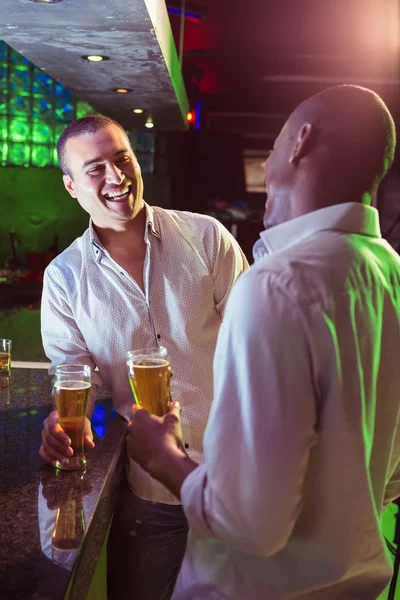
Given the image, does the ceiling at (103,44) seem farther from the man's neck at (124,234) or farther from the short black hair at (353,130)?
the short black hair at (353,130)

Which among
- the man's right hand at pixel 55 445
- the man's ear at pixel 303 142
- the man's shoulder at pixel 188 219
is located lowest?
the man's right hand at pixel 55 445

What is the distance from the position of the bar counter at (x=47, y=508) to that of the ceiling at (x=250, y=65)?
6.00 feet

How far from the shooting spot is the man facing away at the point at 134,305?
6.81ft

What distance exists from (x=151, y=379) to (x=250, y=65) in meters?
5.21

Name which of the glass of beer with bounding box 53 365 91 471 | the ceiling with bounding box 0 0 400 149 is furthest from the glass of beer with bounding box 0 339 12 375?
the ceiling with bounding box 0 0 400 149

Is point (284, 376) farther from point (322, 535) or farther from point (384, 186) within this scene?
point (384, 186)

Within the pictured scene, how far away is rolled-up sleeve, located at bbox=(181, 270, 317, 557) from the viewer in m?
0.98

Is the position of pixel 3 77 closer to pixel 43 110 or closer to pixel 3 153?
pixel 43 110

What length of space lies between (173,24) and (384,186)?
2.36m

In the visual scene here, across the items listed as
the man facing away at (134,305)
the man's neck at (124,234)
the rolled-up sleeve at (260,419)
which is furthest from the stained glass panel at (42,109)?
the rolled-up sleeve at (260,419)

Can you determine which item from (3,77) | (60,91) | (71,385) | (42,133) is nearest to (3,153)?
(42,133)

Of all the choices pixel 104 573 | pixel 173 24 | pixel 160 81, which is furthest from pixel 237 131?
pixel 104 573

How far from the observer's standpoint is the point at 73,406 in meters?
1.56

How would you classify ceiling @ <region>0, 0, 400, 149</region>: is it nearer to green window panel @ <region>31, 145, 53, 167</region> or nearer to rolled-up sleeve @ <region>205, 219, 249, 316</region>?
green window panel @ <region>31, 145, 53, 167</region>
